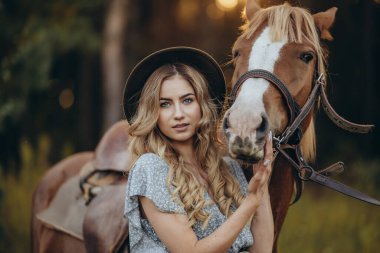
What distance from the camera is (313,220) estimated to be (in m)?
6.92

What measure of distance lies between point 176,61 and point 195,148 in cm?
44

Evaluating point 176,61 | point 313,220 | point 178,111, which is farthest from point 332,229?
point 178,111

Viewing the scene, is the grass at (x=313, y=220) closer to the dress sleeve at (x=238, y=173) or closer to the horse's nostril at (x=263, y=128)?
the dress sleeve at (x=238, y=173)

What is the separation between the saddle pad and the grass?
6.23 feet

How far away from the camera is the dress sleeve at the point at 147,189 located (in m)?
2.69

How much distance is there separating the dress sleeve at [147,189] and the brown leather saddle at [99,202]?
1.89 ft

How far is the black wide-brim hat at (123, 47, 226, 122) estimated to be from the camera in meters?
3.04

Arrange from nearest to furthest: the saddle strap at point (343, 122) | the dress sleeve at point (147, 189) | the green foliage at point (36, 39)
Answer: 1. the dress sleeve at point (147, 189)
2. the saddle strap at point (343, 122)
3. the green foliage at point (36, 39)

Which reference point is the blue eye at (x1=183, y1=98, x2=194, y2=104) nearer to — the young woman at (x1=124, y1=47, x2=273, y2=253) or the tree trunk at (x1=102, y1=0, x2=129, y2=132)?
the young woman at (x1=124, y1=47, x2=273, y2=253)

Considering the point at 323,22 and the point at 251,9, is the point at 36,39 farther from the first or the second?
the point at 323,22

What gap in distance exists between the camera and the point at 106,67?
11.5 m

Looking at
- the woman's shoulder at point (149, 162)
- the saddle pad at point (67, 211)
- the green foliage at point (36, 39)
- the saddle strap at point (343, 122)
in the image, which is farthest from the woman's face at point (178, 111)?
the green foliage at point (36, 39)

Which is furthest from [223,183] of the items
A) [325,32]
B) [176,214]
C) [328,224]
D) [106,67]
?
[106,67]

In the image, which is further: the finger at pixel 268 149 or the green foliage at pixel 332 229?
the green foliage at pixel 332 229
